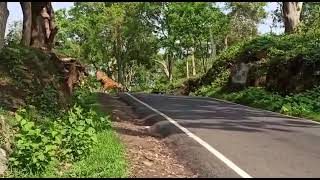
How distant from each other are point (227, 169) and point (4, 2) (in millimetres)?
5954

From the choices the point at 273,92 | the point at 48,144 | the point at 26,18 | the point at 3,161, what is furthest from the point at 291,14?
the point at 3,161

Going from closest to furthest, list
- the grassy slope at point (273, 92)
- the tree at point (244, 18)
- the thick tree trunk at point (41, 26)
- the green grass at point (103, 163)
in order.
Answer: the green grass at point (103, 163), the grassy slope at point (273, 92), the thick tree trunk at point (41, 26), the tree at point (244, 18)

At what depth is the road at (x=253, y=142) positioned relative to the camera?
30.3 ft

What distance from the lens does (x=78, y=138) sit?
9906 millimetres

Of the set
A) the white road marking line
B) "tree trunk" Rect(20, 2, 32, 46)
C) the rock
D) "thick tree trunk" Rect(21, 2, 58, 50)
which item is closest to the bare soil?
the white road marking line

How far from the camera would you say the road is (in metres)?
9.23

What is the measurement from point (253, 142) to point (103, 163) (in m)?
4.20

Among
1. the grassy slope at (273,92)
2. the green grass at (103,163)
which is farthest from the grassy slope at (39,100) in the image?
the grassy slope at (273,92)

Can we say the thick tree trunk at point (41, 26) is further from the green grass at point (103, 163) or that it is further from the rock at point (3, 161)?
the rock at point (3, 161)

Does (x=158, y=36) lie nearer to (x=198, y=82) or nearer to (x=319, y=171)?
(x=198, y=82)

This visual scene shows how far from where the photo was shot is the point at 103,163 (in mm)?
9203

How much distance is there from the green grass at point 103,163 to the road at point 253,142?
1428 mm

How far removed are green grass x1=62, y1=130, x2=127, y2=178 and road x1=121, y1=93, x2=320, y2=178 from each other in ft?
4.68

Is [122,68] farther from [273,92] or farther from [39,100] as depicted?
[39,100]
